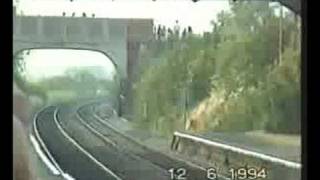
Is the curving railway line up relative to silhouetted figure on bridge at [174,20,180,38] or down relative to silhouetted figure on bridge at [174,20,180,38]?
down

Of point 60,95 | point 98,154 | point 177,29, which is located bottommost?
point 98,154

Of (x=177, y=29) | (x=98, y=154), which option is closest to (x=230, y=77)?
(x=177, y=29)

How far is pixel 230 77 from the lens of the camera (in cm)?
161

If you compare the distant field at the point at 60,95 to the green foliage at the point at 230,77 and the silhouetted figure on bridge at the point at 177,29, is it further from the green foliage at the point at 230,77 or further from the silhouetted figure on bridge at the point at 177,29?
the silhouetted figure on bridge at the point at 177,29

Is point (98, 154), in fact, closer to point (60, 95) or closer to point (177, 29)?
point (60, 95)

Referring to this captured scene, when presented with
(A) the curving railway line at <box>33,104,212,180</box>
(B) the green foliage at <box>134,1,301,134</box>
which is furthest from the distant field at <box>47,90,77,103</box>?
(B) the green foliage at <box>134,1,301,134</box>

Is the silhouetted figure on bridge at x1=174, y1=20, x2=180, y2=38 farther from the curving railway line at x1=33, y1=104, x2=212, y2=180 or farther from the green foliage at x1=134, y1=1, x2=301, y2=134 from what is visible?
the curving railway line at x1=33, y1=104, x2=212, y2=180

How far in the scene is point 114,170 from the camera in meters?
1.57

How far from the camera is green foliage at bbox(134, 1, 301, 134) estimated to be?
1.59 metres

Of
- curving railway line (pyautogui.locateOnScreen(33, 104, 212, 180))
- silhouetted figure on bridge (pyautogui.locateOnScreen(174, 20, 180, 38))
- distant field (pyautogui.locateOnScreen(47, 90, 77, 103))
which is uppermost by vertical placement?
silhouetted figure on bridge (pyautogui.locateOnScreen(174, 20, 180, 38))

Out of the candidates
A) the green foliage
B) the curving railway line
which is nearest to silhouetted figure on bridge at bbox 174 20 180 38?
the green foliage

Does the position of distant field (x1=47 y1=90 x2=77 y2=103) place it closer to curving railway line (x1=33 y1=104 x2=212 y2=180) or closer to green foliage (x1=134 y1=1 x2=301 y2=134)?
curving railway line (x1=33 y1=104 x2=212 y2=180)

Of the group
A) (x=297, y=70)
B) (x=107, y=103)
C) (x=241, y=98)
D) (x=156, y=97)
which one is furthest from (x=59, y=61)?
(x=297, y=70)

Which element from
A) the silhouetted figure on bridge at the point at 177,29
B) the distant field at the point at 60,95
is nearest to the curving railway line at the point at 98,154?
the distant field at the point at 60,95
